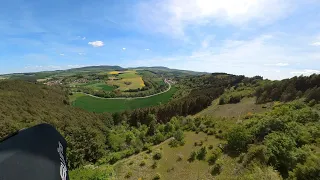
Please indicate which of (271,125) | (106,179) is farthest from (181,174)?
(271,125)

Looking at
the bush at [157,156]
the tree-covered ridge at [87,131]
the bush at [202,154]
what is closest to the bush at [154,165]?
the bush at [157,156]

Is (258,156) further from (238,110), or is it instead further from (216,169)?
(238,110)

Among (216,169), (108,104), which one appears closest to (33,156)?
(216,169)

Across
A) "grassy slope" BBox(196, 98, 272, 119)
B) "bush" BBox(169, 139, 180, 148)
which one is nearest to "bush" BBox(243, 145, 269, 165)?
"bush" BBox(169, 139, 180, 148)

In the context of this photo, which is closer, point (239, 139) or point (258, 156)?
point (258, 156)

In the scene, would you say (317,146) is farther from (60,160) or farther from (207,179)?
(60,160)

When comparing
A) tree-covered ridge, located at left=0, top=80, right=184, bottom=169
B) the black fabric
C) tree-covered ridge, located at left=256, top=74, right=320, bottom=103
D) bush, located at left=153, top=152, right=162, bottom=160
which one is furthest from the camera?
tree-covered ridge, located at left=256, top=74, right=320, bottom=103

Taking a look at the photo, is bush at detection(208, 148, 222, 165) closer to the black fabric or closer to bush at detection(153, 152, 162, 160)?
bush at detection(153, 152, 162, 160)

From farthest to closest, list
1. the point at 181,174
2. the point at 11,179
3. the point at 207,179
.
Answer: the point at 181,174
the point at 207,179
the point at 11,179
